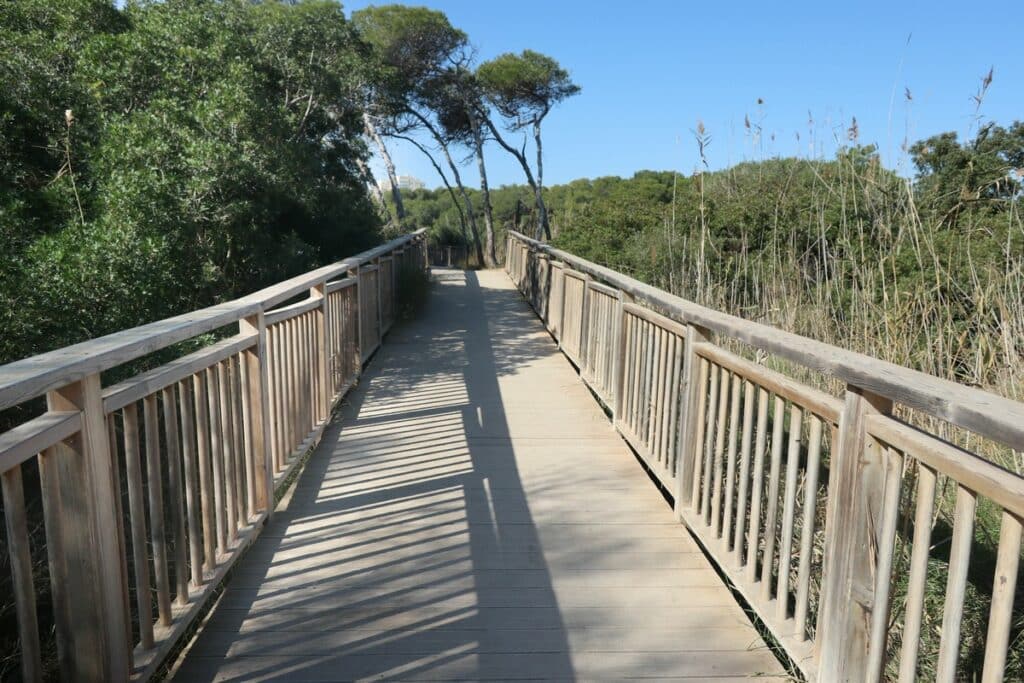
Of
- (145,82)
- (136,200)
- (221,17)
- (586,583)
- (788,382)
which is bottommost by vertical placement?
(586,583)

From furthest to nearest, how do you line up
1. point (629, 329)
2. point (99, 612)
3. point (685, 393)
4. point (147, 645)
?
point (629, 329), point (685, 393), point (147, 645), point (99, 612)

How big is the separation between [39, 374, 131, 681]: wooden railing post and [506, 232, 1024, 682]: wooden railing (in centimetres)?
171

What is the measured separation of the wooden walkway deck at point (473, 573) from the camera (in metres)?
2.42

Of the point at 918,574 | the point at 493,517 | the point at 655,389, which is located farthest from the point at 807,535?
the point at 655,389

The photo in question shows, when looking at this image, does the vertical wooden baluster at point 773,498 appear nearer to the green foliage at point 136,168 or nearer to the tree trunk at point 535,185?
the green foliage at point 136,168

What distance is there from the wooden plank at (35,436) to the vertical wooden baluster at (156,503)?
0.39 meters

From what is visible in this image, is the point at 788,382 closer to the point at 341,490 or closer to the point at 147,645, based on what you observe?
the point at 147,645

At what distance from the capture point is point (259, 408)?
3.17 meters

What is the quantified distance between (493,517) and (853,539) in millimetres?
1899

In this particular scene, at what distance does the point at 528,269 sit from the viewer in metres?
11.8

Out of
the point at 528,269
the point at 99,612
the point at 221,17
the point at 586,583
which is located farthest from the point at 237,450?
the point at 528,269

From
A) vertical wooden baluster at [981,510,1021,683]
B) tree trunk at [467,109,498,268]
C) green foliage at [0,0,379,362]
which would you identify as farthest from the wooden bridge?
tree trunk at [467,109,498,268]

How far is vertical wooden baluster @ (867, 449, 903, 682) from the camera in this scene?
1749mm

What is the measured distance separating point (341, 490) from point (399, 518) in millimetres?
479
